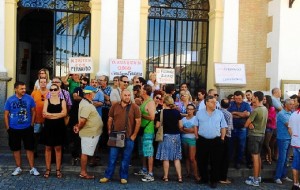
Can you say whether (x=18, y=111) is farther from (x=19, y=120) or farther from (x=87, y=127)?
(x=87, y=127)

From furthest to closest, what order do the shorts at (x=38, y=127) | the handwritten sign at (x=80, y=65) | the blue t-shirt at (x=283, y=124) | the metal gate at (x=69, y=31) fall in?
the metal gate at (x=69, y=31), the handwritten sign at (x=80, y=65), the shorts at (x=38, y=127), the blue t-shirt at (x=283, y=124)

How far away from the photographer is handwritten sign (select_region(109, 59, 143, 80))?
10562 mm

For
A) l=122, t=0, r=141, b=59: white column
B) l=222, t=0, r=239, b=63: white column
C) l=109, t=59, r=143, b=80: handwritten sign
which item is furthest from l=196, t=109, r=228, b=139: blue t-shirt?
l=222, t=0, r=239, b=63: white column

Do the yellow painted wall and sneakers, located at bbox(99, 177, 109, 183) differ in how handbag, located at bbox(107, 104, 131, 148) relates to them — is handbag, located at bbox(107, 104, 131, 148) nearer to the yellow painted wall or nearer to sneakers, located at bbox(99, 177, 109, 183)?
sneakers, located at bbox(99, 177, 109, 183)

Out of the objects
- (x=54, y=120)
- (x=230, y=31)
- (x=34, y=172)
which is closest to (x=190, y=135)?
(x=54, y=120)

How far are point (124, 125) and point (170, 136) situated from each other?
94cm

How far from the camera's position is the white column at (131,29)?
11.0 meters

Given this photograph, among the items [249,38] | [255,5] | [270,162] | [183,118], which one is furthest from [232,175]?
[255,5]

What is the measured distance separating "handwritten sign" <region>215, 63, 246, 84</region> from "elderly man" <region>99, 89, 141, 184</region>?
13.5 feet

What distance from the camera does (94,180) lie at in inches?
299

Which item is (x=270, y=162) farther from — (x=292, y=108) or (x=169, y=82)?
(x=169, y=82)

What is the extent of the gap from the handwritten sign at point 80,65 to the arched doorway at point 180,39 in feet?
8.33

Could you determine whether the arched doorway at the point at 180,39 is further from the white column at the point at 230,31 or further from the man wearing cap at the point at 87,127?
the man wearing cap at the point at 87,127

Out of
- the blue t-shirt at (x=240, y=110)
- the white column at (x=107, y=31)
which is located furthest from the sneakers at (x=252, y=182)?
the white column at (x=107, y=31)
